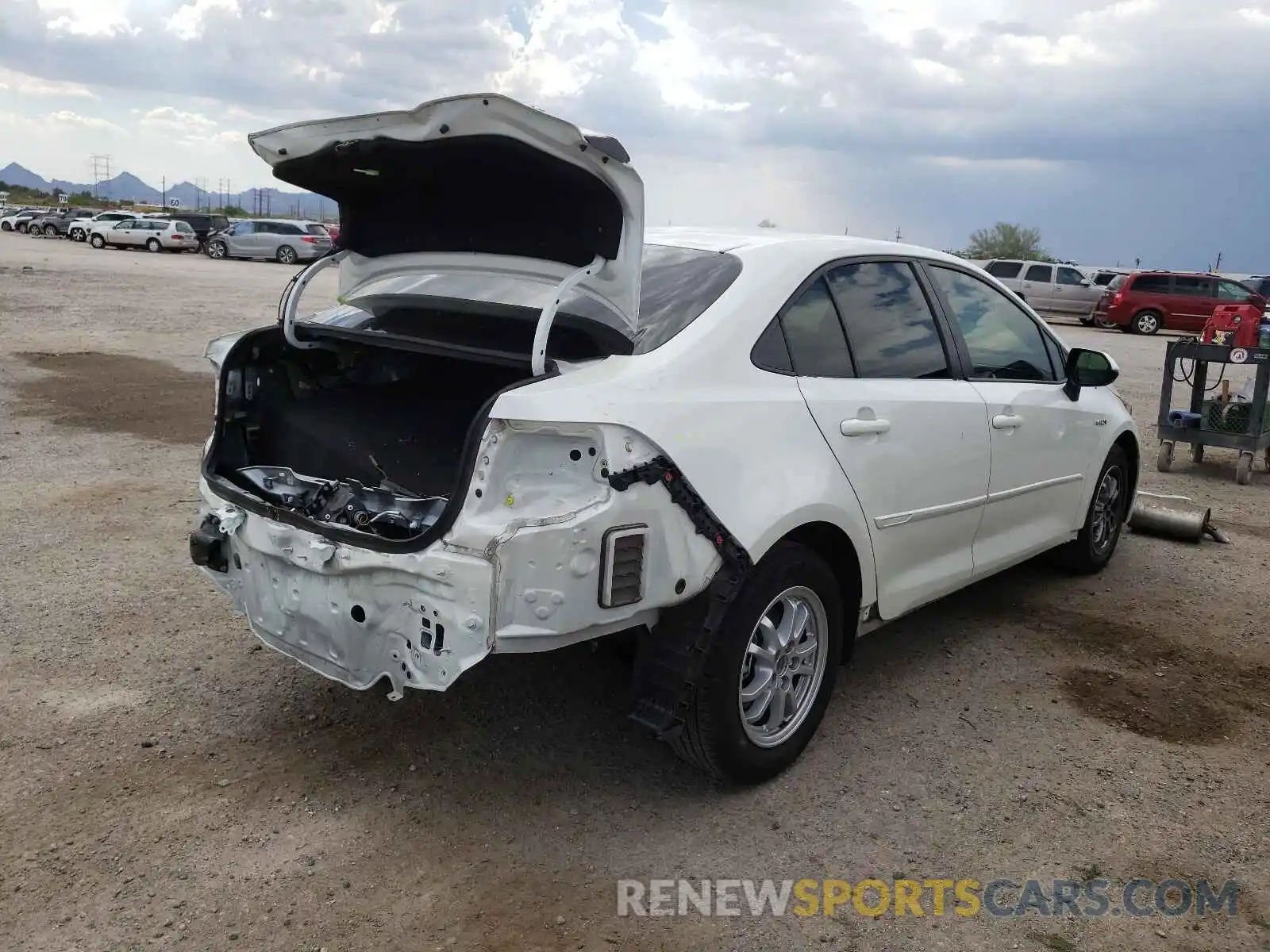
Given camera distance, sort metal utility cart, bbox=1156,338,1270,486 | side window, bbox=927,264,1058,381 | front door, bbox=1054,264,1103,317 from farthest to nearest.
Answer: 1. front door, bbox=1054,264,1103,317
2. metal utility cart, bbox=1156,338,1270,486
3. side window, bbox=927,264,1058,381

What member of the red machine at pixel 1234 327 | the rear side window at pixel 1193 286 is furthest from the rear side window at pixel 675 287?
the rear side window at pixel 1193 286

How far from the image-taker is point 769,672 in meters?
3.39

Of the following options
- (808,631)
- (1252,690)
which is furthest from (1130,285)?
(808,631)

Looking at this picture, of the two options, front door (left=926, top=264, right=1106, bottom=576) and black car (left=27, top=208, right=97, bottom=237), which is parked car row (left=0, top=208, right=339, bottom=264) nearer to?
black car (left=27, top=208, right=97, bottom=237)

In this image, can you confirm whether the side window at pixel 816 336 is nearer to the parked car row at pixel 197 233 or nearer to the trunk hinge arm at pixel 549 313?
the trunk hinge arm at pixel 549 313

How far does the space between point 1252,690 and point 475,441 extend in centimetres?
359

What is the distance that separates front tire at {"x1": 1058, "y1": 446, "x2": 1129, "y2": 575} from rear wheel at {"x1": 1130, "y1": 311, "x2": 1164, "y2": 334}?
2134 centimetres

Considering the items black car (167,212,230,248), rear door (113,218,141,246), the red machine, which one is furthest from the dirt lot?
black car (167,212,230,248)

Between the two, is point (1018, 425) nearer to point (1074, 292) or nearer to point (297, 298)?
point (297, 298)

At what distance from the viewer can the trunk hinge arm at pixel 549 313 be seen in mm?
2949

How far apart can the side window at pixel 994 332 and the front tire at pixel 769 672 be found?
4.80 ft

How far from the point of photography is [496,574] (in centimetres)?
273

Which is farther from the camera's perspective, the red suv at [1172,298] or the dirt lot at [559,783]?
the red suv at [1172,298]

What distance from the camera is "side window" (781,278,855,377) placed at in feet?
11.5
